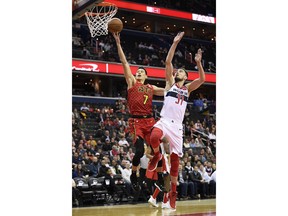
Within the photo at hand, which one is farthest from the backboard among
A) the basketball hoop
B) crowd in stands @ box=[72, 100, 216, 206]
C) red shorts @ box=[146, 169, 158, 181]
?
crowd in stands @ box=[72, 100, 216, 206]

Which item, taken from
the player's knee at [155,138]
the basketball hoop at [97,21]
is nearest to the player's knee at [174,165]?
the player's knee at [155,138]

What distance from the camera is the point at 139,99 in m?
8.20

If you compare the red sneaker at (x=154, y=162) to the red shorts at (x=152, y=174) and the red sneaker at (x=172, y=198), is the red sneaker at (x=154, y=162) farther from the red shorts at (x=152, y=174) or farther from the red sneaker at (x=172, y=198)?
the red sneaker at (x=172, y=198)

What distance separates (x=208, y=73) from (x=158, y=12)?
4.40m

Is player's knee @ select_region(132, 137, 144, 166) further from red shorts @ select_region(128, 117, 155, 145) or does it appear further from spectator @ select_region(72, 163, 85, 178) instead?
spectator @ select_region(72, 163, 85, 178)

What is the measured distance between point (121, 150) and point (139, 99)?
3.41 metres

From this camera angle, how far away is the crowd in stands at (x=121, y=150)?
9.94 meters

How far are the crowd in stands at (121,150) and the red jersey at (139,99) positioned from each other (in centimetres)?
128

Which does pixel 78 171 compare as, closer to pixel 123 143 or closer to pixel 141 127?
pixel 141 127
